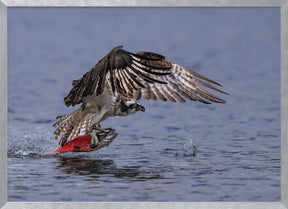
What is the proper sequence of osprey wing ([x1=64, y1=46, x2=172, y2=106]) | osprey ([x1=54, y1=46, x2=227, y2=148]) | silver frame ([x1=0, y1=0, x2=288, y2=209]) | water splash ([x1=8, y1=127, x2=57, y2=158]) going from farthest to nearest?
water splash ([x1=8, y1=127, x2=57, y2=158])
osprey ([x1=54, y1=46, x2=227, y2=148])
osprey wing ([x1=64, y1=46, x2=172, y2=106])
silver frame ([x1=0, y1=0, x2=288, y2=209])

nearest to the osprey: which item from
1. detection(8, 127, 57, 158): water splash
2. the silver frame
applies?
Answer: detection(8, 127, 57, 158): water splash

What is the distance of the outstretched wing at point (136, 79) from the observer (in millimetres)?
9227

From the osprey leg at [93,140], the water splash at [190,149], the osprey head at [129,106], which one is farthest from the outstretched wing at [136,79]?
the water splash at [190,149]

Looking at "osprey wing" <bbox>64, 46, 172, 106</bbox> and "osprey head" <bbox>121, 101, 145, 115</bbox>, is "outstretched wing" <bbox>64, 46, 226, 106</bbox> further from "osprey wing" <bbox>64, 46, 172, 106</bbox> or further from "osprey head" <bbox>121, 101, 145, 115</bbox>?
"osprey head" <bbox>121, 101, 145, 115</bbox>

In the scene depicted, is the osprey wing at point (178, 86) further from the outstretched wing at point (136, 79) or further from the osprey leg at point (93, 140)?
the osprey leg at point (93, 140)

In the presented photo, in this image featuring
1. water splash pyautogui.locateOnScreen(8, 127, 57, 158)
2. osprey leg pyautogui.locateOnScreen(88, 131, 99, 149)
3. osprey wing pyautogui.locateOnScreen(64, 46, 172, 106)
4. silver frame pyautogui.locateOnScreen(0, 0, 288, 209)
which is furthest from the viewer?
water splash pyautogui.locateOnScreen(8, 127, 57, 158)

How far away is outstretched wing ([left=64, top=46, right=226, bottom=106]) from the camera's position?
30.3 ft

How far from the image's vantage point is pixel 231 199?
8.59 metres

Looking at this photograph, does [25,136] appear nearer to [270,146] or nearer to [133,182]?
[133,182]

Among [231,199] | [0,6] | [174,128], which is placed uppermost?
[0,6]
